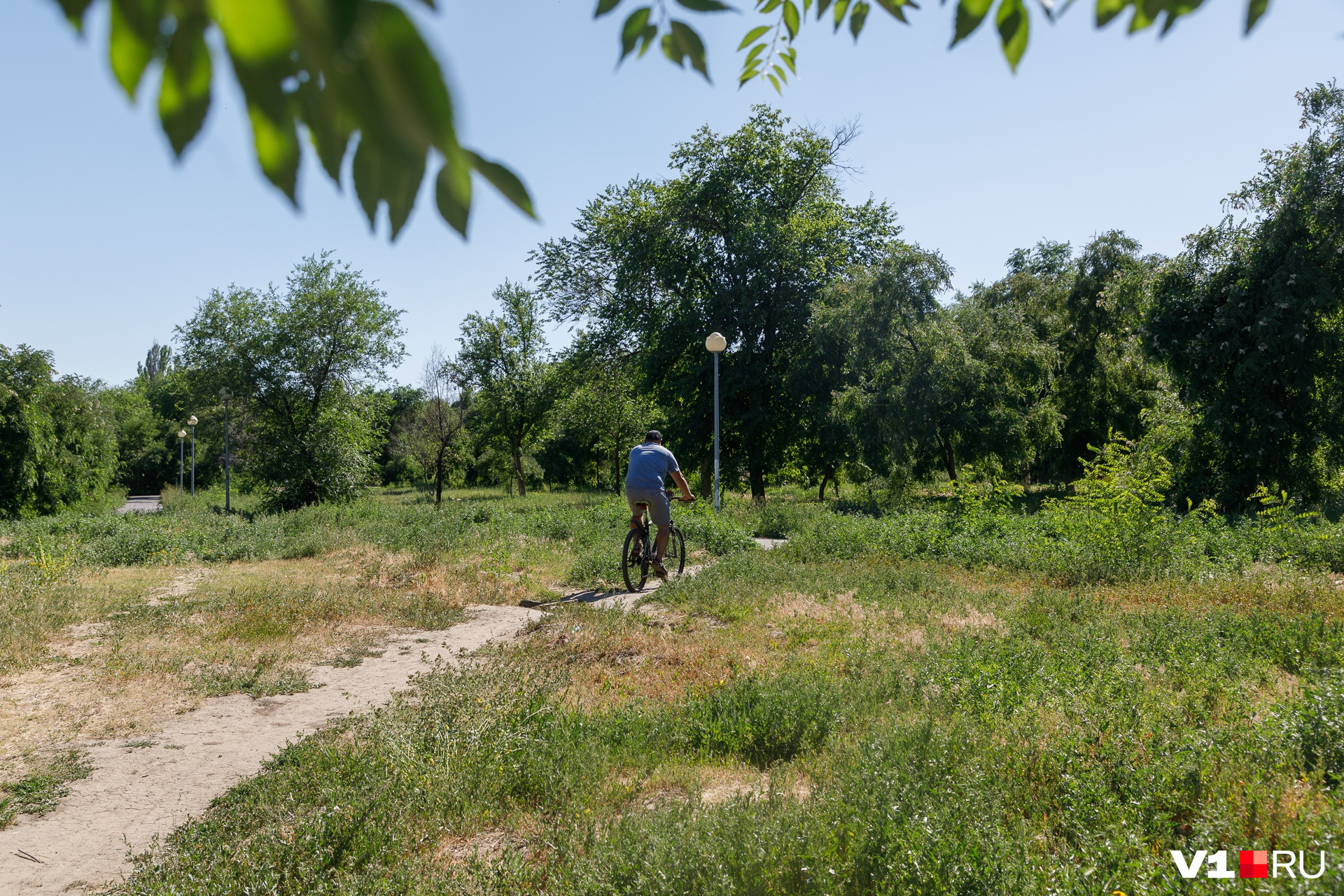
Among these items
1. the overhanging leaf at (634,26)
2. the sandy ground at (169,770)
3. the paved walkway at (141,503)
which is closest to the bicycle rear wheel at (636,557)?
the sandy ground at (169,770)

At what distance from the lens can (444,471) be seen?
160 feet

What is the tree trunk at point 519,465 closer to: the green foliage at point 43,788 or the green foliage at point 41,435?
the green foliage at point 41,435

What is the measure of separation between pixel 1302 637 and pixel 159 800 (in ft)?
27.1

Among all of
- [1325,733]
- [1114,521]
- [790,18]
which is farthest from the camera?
[1114,521]

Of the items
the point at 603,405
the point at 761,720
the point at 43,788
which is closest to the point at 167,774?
the point at 43,788

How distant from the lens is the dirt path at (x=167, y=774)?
3.58m

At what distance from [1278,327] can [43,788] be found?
69.2 ft

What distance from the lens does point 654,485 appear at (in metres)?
9.33

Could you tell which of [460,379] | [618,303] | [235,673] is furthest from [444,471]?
[235,673]

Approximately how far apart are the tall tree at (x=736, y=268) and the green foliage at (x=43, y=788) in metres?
19.4

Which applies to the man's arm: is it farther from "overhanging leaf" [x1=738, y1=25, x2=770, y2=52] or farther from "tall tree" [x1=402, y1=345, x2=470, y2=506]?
"tall tree" [x1=402, y1=345, x2=470, y2=506]

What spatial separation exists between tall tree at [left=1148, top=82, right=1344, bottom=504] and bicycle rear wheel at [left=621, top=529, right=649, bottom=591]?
49.6 ft

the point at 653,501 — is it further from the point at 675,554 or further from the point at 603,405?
the point at 603,405

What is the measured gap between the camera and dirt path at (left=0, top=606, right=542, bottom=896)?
3.58 metres
